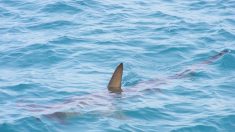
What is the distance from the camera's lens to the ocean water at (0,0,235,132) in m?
10.7

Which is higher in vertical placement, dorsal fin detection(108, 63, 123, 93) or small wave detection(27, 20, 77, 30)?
small wave detection(27, 20, 77, 30)

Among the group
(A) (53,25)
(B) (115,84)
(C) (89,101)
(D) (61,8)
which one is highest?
(D) (61,8)

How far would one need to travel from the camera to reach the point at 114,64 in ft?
46.9

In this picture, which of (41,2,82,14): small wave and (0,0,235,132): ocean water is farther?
(41,2,82,14): small wave

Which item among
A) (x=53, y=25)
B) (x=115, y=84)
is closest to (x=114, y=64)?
(x=115, y=84)

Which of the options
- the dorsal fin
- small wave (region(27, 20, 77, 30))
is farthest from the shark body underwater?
small wave (region(27, 20, 77, 30))

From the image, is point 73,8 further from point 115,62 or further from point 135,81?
point 135,81

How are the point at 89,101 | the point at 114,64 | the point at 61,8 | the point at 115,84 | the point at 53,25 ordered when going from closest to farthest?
the point at 89,101
the point at 115,84
the point at 114,64
the point at 53,25
the point at 61,8

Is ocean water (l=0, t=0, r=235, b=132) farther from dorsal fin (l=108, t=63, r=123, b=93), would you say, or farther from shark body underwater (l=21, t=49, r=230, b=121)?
dorsal fin (l=108, t=63, r=123, b=93)

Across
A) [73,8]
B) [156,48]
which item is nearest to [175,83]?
[156,48]

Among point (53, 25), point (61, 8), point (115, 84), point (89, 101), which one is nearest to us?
point (89, 101)

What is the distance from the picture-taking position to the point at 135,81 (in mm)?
13016

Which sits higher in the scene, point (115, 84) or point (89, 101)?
point (115, 84)

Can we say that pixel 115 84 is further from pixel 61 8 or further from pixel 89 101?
pixel 61 8
